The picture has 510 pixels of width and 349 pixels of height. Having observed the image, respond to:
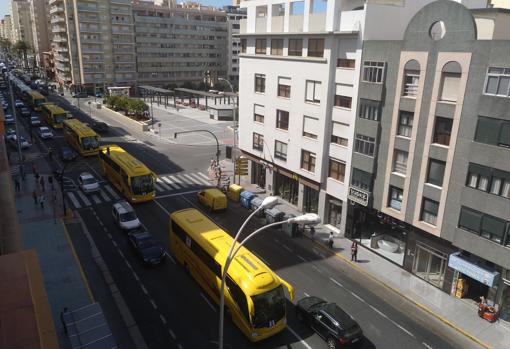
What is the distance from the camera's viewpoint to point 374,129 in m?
31.0

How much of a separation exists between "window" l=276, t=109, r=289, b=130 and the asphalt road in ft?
34.0

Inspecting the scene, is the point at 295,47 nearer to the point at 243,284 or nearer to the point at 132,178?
the point at 132,178

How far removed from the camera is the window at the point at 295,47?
122 feet

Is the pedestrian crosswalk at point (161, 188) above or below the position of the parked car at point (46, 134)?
below

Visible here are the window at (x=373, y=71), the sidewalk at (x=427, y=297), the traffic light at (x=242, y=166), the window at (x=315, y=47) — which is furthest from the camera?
the traffic light at (x=242, y=166)

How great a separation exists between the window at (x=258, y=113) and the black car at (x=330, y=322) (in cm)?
2439

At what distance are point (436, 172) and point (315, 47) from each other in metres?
15.7

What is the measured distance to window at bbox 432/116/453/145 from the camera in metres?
26.1

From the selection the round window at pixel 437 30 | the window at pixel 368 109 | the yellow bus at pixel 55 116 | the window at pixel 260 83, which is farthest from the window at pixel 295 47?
the yellow bus at pixel 55 116

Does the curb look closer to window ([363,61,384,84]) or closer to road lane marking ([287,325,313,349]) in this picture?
road lane marking ([287,325,313,349])

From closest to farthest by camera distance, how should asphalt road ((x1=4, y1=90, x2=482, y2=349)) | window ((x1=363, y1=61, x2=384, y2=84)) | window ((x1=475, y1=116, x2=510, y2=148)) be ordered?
asphalt road ((x1=4, y1=90, x2=482, y2=349)) → window ((x1=475, y1=116, x2=510, y2=148)) → window ((x1=363, y1=61, x2=384, y2=84))

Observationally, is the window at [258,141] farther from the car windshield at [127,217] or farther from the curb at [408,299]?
the car windshield at [127,217]

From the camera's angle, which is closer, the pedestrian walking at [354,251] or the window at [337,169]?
the pedestrian walking at [354,251]

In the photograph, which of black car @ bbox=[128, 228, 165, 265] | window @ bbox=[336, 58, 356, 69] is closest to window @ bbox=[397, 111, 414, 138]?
window @ bbox=[336, 58, 356, 69]
